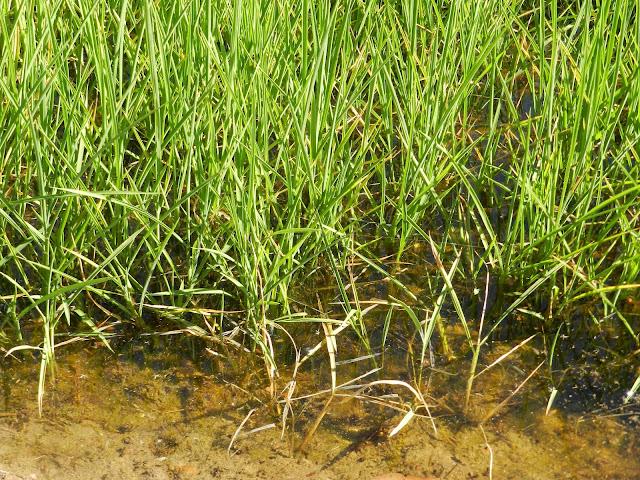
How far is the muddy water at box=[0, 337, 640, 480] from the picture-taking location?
1.53m

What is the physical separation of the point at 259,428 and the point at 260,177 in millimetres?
517

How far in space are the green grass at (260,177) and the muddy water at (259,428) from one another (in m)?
0.08

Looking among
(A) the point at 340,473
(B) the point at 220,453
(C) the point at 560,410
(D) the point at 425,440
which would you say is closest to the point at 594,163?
(C) the point at 560,410

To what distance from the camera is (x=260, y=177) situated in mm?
1744

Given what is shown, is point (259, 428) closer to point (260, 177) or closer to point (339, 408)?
point (339, 408)

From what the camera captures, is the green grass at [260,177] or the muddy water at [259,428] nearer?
the muddy water at [259,428]

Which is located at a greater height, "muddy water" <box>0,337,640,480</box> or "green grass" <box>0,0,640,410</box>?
"green grass" <box>0,0,640,410</box>

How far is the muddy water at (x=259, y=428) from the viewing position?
153 centimetres

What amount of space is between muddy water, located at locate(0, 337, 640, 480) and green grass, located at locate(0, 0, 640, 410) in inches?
3.3

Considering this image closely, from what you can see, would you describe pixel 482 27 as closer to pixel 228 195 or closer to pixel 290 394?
pixel 228 195

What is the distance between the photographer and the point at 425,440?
1.58 metres

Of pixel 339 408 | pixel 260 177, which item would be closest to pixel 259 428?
pixel 339 408

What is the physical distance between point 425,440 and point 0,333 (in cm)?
89

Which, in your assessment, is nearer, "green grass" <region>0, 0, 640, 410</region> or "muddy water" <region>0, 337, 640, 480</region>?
"muddy water" <region>0, 337, 640, 480</region>
